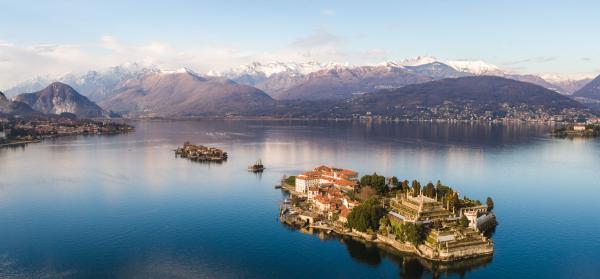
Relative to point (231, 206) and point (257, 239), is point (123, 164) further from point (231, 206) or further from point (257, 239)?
point (257, 239)

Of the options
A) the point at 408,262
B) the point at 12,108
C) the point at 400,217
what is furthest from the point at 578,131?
the point at 12,108

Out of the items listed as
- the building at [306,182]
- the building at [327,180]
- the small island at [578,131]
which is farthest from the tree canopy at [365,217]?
the small island at [578,131]

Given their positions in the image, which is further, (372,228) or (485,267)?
(372,228)

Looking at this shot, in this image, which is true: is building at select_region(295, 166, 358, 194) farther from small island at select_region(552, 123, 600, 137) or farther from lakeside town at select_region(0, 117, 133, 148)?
small island at select_region(552, 123, 600, 137)

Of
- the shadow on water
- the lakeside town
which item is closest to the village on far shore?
the shadow on water

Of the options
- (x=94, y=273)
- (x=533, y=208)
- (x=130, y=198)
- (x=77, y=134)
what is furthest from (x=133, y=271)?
(x=77, y=134)

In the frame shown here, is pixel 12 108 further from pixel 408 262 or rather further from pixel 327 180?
pixel 408 262

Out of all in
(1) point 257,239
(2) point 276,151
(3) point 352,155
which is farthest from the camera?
(2) point 276,151
